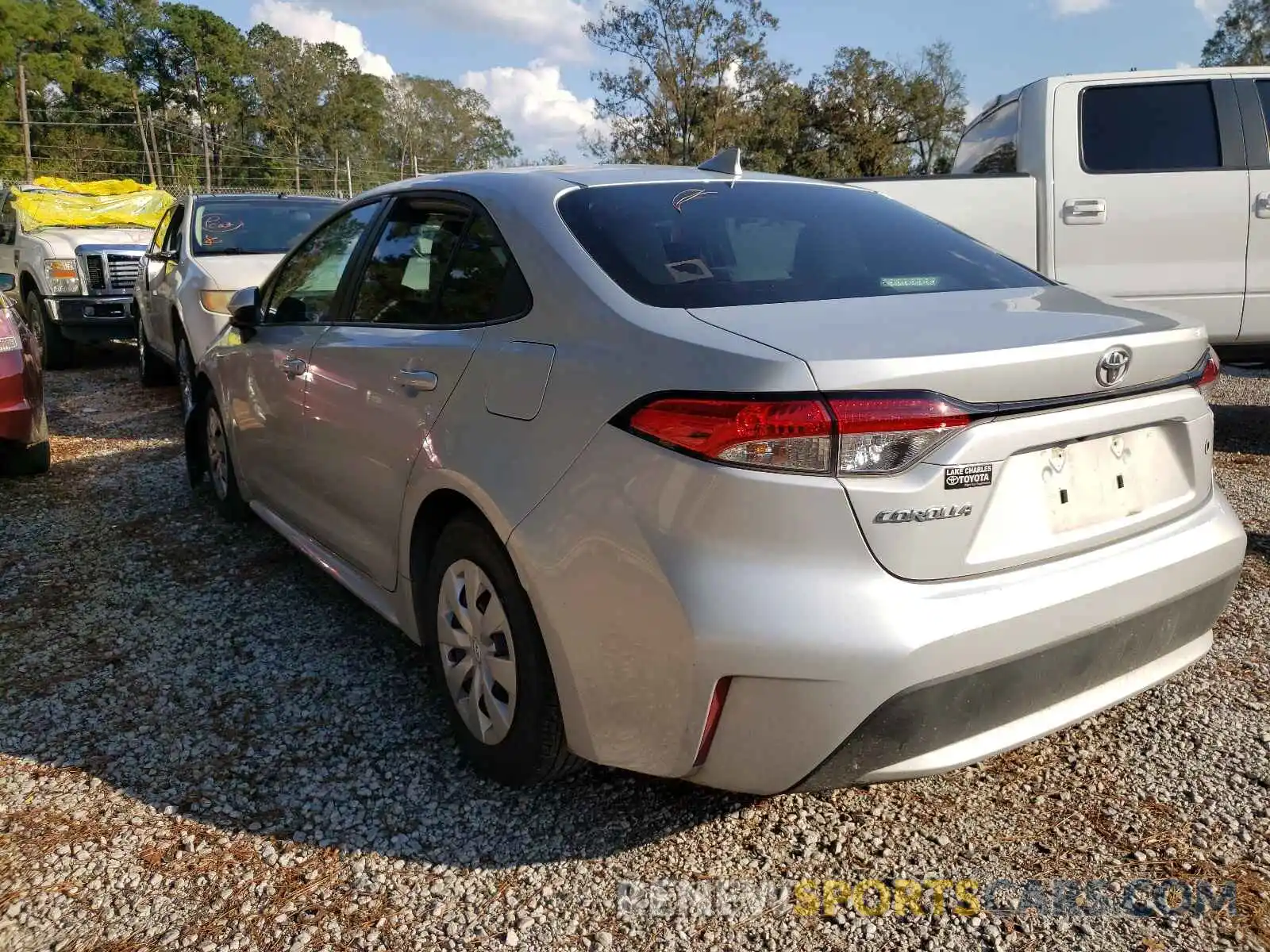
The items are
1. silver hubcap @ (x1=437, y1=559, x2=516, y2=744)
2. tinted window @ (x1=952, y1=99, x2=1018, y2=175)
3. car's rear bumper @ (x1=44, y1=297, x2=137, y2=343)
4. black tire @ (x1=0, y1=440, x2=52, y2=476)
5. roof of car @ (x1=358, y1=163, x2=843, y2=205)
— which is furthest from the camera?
A: car's rear bumper @ (x1=44, y1=297, x2=137, y2=343)

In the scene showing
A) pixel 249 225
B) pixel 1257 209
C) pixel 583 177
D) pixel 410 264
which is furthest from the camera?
pixel 249 225

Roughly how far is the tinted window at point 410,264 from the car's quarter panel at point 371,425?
2.5 inches

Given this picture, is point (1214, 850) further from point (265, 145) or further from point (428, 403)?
point (265, 145)

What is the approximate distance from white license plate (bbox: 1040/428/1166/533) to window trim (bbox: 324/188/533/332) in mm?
1265

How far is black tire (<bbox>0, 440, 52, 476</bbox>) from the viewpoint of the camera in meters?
5.94

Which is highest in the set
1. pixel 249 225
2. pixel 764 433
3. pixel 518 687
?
pixel 249 225

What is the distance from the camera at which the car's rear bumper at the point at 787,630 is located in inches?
74.8

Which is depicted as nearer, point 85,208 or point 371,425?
point 371,425

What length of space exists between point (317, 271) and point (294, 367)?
1.44ft

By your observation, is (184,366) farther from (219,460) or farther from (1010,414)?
(1010,414)

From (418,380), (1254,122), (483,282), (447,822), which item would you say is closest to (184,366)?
(418,380)

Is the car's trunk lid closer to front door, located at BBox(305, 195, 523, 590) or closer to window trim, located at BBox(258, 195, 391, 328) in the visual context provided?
front door, located at BBox(305, 195, 523, 590)

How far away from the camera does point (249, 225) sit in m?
7.88

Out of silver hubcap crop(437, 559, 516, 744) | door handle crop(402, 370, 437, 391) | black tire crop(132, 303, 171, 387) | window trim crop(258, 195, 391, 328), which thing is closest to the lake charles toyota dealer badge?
silver hubcap crop(437, 559, 516, 744)
